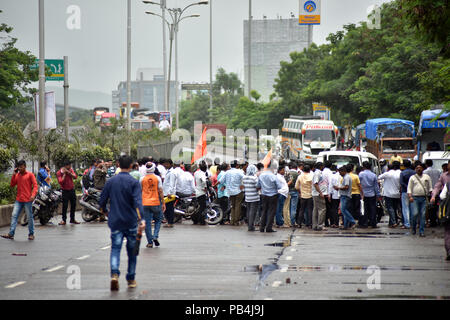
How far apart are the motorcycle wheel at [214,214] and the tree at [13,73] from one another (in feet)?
72.1

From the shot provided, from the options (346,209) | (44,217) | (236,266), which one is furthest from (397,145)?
(236,266)

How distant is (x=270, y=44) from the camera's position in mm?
138750

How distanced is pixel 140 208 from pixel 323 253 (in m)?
5.41

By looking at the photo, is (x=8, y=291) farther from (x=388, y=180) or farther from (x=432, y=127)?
(x=432, y=127)

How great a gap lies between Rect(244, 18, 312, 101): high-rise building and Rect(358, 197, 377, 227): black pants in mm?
113173

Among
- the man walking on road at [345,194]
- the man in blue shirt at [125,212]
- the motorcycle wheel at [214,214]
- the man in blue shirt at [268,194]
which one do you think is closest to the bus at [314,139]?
the motorcycle wheel at [214,214]

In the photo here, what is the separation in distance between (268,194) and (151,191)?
15.9ft

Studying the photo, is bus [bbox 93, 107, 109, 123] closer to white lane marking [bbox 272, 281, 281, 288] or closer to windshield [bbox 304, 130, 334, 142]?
windshield [bbox 304, 130, 334, 142]

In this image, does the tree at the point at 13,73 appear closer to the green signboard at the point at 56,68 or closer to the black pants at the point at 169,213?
the green signboard at the point at 56,68

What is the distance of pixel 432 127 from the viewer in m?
35.6

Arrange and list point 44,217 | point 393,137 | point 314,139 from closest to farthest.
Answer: point 44,217 → point 393,137 → point 314,139

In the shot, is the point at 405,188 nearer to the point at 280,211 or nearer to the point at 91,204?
the point at 280,211

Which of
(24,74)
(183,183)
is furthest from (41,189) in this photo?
(24,74)
